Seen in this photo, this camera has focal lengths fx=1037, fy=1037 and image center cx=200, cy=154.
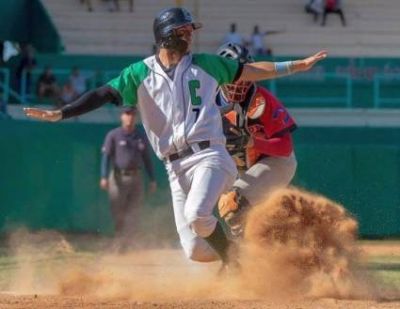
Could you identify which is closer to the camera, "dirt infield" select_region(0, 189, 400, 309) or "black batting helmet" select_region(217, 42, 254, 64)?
"dirt infield" select_region(0, 189, 400, 309)

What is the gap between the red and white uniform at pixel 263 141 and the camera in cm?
904

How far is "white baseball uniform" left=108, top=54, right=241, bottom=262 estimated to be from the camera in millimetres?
7590

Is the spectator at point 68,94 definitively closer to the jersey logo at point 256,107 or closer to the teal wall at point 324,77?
the teal wall at point 324,77

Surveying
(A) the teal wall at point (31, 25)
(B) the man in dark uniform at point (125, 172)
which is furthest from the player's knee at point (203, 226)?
(A) the teal wall at point (31, 25)

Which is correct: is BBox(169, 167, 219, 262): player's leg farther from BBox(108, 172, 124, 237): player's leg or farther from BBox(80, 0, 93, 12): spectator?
BBox(80, 0, 93, 12): spectator

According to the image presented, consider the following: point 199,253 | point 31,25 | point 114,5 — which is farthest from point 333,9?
point 199,253

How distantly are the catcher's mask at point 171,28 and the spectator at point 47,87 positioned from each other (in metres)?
14.1

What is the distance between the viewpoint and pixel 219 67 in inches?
306

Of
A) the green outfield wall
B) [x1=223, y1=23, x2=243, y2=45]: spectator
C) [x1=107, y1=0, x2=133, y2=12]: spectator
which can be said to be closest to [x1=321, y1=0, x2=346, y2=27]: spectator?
A: [x1=223, y1=23, x2=243, y2=45]: spectator

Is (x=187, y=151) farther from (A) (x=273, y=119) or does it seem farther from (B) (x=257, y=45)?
(B) (x=257, y=45)

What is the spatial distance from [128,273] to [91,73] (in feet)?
40.2

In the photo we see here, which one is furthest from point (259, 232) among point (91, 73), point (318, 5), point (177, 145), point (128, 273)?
point (318, 5)

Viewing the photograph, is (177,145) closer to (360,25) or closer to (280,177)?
(280,177)

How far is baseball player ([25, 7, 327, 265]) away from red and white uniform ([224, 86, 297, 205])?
1.19 meters
